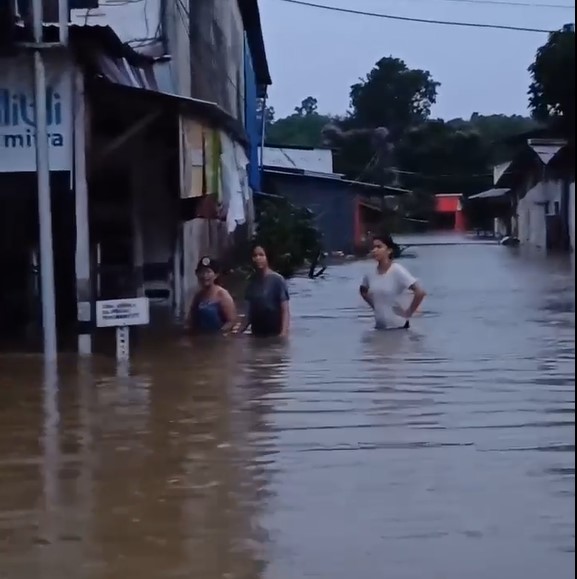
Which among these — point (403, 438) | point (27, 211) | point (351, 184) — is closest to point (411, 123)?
point (351, 184)

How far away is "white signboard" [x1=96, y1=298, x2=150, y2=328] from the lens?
12898mm

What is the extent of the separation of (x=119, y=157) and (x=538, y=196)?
37.9m

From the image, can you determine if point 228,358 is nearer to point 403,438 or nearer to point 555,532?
point 403,438

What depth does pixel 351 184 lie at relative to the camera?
47844 millimetres

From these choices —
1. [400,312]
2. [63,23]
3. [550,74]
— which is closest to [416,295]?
[400,312]

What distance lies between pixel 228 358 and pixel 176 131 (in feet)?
8.22

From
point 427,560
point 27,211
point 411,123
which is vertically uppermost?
point 411,123

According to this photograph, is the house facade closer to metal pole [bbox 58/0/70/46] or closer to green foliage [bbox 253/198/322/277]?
green foliage [bbox 253/198/322/277]

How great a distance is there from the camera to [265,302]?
48.9ft

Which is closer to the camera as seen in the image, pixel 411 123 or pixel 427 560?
pixel 427 560

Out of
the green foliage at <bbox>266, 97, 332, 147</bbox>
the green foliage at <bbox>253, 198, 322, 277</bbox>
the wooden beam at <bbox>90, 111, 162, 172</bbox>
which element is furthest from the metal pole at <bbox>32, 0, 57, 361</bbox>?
the green foliage at <bbox>266, 97, 332, 147</bbox>

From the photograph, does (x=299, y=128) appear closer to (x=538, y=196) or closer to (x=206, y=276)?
(x=538, y=196)

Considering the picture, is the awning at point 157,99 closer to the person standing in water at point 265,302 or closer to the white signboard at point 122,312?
the person standing in water at point 265,302

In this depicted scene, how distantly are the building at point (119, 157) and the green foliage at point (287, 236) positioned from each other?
12.7 feet
